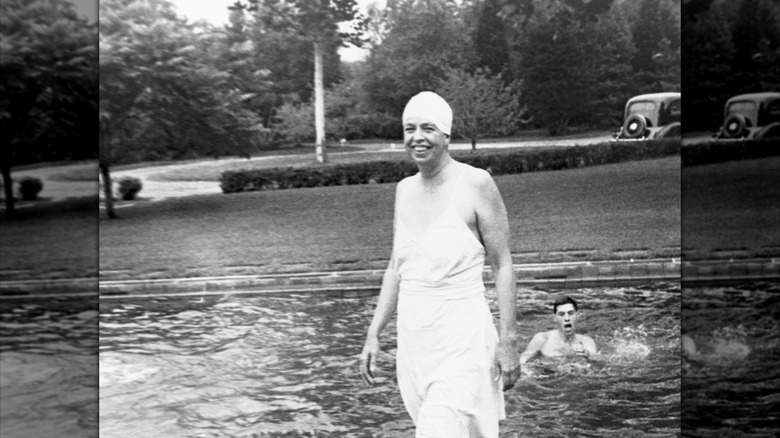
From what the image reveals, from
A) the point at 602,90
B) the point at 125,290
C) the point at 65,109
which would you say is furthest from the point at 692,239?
the point at 65,109

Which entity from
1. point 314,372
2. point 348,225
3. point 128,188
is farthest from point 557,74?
point 128,188

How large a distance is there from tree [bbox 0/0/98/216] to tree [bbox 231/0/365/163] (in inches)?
42.9

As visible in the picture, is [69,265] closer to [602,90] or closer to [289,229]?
[289,229]

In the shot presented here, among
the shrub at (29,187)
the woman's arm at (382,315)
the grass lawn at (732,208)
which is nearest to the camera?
the woman's arm at (382,315)

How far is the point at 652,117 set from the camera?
638 centimetres

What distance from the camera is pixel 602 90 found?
6.48 metres

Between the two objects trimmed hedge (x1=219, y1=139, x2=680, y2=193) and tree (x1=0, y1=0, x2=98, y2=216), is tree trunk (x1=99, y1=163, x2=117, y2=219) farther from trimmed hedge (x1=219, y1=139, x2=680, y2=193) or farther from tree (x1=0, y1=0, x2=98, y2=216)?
trimmed hedge (x1=219, y1=139, x2=680, y2=193)

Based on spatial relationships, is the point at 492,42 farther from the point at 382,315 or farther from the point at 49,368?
the point at 49,368

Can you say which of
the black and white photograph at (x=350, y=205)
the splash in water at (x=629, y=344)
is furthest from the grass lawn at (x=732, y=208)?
the splash in water at (x=629, y=344)

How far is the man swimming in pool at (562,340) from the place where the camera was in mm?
6348

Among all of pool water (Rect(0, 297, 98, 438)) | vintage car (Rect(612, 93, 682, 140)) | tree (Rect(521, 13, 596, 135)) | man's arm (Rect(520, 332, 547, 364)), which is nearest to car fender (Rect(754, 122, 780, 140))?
vintage car (Rect(612, 93, 682, 140))

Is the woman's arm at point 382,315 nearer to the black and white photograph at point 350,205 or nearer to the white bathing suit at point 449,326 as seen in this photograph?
the white bathing suit at point 449,326

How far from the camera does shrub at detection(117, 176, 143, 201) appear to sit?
654 centimetres

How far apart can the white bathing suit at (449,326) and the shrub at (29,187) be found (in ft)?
8.40
